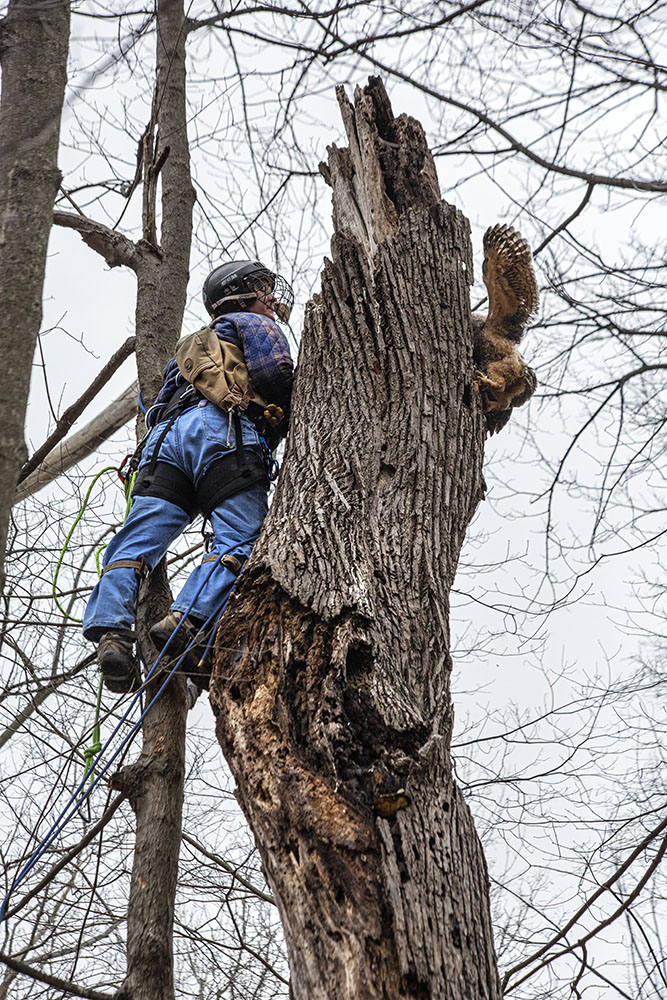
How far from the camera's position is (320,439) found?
3064mm

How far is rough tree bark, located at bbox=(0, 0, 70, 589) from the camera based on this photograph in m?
2.27

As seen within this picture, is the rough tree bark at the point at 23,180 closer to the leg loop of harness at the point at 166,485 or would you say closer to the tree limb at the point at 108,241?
the leg loop of harness at the point at 166,485

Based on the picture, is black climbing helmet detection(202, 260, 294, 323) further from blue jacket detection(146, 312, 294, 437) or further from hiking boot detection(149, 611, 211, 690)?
hiking boot detection(149, 611, 211, 690)

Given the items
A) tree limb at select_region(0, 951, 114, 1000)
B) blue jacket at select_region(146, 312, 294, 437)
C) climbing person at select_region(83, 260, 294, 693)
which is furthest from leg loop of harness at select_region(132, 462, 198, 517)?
tree limb at select_region(0, 951, 114, 1000)

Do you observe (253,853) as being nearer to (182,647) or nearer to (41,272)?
(182,647)

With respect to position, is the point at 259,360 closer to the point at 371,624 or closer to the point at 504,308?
the point at 504,308

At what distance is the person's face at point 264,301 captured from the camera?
4.41 m

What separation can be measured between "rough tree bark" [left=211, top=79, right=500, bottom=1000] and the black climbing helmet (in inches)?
28.1

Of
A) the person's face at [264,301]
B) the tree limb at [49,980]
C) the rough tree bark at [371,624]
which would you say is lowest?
the tree limb at [49,980]

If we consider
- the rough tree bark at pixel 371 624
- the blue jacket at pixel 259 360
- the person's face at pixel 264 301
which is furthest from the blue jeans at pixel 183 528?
the person's face at pixel 264 301

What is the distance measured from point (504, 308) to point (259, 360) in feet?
3.15

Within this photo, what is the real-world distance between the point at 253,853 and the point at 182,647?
7.52 ft

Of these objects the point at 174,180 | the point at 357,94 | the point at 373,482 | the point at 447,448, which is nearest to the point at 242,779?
the point at 373,482

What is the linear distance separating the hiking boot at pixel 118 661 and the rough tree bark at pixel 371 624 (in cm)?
87
